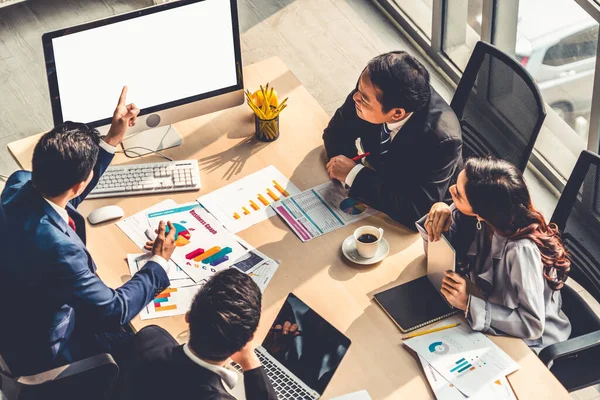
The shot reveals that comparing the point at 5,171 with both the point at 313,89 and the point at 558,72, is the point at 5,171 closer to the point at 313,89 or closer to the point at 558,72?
the point at 313,89

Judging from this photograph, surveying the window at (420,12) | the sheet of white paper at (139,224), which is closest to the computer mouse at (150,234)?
the sheet of white paper at (139,224)

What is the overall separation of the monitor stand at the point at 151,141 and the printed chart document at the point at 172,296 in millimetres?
568

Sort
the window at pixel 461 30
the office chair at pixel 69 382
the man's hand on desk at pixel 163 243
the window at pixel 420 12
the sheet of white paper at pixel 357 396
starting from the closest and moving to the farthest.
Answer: the sheet of white paper at pixel 357 396
the office chair at pixel 69 382
the man's hand on desk at pixel 163 243
the window at pixel 461 30
the window at pixel 420 12

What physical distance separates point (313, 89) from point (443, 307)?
7.95 ft

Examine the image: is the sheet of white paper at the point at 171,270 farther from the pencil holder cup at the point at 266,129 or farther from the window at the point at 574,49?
the window at the point at 574,49

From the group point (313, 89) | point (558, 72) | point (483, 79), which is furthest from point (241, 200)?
point (558, 72)

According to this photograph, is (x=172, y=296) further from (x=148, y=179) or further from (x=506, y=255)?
(x=506, y=255)

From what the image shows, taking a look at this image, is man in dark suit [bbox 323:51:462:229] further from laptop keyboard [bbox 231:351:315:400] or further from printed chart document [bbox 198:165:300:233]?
laptop keyboard [bbox 231:351:315:400]

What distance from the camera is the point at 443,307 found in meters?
2.74

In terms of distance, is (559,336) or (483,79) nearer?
(559,336)

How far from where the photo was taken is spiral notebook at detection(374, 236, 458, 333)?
106 inches

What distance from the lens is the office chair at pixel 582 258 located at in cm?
289

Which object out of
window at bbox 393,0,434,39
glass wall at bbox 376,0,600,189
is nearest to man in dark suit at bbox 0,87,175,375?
glass wall at bbox 376,0,600,189

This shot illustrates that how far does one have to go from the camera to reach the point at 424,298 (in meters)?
2.78
